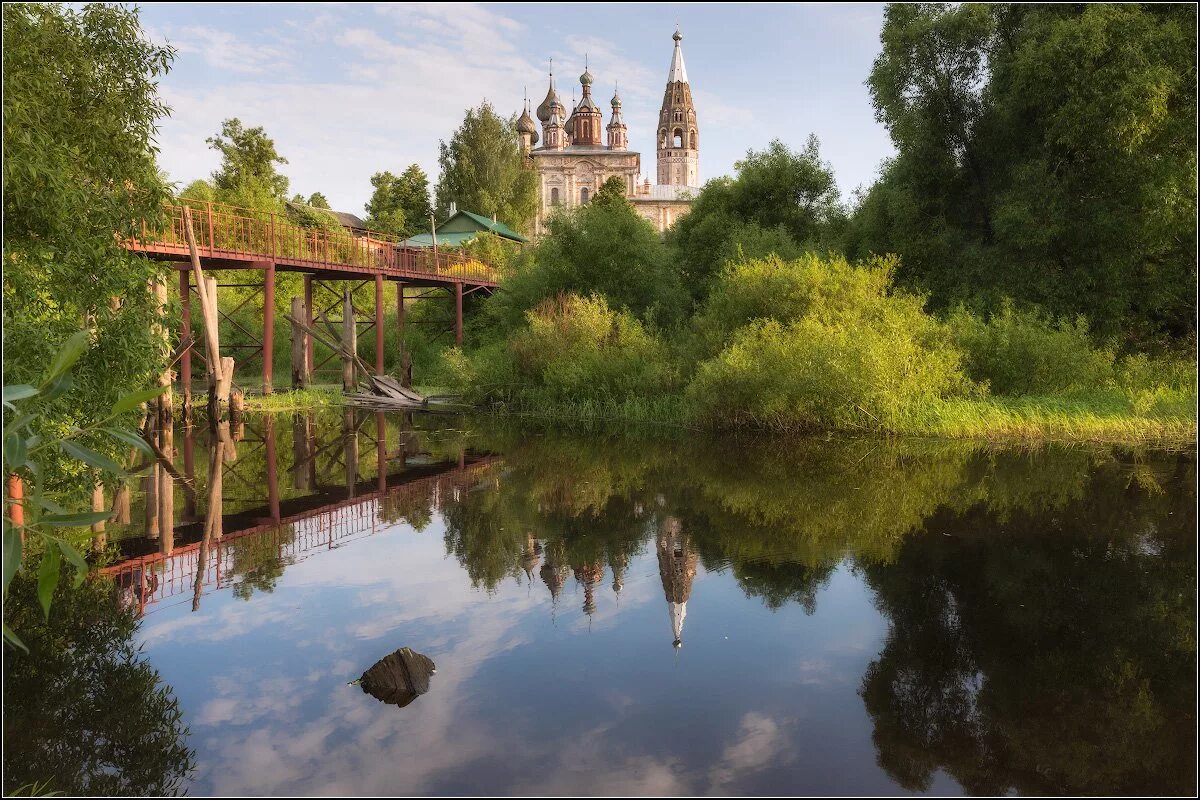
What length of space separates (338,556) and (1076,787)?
299 inches

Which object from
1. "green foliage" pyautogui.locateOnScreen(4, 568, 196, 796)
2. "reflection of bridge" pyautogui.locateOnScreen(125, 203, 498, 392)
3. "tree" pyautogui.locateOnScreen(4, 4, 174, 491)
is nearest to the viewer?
"green foliage" pyautogui.locateOnScreen(4, 568, 196, 796)

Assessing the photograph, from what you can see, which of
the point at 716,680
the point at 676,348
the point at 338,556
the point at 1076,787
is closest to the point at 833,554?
the point at 716,680

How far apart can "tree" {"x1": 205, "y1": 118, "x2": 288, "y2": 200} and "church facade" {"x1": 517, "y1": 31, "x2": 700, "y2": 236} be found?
28.9m

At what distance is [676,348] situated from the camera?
70.0ft

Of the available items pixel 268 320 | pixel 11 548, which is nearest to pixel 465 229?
pixel 268 320

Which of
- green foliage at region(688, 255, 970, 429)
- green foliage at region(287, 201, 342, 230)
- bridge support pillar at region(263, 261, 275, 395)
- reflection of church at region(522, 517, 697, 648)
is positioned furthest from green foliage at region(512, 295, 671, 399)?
green foliage at region(287, 201, 342, 230)

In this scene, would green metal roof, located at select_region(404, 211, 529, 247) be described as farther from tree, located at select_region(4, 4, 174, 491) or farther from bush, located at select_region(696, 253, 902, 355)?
tree, located at select_region(4, 4, 174, 491)

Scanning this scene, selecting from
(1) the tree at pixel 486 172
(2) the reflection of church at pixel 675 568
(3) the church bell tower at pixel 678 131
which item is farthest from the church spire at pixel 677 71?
(2) the reflection of church at pixel 675 568

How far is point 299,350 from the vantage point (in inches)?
1048

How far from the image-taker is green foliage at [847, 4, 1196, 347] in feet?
58.9

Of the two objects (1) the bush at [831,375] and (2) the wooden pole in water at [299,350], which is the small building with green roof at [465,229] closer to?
(2) the wooden pole in water at [299,350]

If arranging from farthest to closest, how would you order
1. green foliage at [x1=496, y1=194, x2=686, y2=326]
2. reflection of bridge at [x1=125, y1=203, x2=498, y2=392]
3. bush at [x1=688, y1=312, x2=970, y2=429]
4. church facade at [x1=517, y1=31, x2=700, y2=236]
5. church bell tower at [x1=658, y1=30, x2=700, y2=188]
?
church bell tower at [x1=658, y1=30, x2=700, y2=188]
church facade at [x1=517, y1=31, x2=700, y2=236]
green foliage at [x1=496, y1=194, x2=686, y2=326]
reflection of bridge at [x1=125, y1=203, x2=498, y2=392]
bush at [x1=688, y1=312, x2=970, y2=429]

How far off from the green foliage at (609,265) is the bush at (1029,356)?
29.3ft

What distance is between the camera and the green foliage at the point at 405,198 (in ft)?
199
